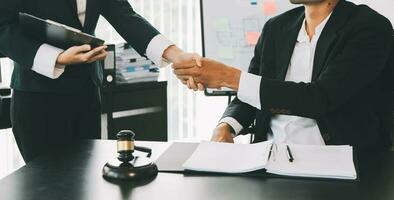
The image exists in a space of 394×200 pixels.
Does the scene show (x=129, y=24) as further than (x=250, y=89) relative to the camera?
Yes

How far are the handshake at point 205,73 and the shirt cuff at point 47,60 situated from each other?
37 centimetres

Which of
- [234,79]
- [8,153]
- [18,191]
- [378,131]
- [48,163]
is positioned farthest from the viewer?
[8,153]

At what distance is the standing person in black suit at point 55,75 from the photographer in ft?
5.10

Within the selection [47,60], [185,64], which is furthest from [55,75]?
[185,64]

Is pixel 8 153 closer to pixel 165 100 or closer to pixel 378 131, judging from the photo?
pixel 165 100

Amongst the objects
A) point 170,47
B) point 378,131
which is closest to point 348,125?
point 378,131

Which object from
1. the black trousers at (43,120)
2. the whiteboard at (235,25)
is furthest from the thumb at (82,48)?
the whiteboard at (235,25)

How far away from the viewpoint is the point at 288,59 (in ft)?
5.81

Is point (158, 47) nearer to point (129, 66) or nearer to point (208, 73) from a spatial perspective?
point (208, 73)

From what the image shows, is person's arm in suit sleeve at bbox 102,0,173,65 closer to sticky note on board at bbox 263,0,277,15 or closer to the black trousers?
the black trousers

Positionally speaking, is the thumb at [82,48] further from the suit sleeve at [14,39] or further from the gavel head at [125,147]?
the gavel head at [125,147]

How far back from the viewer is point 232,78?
1.55 m

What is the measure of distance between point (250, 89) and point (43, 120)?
0.67 metres

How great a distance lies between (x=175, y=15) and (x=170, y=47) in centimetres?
192
